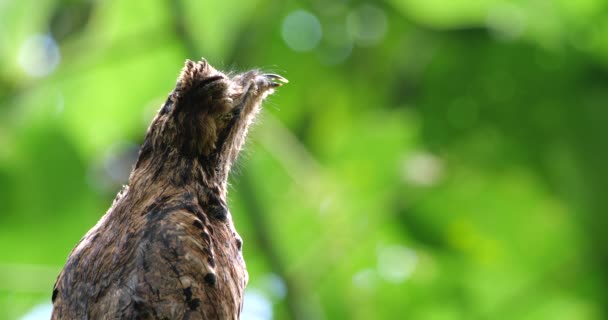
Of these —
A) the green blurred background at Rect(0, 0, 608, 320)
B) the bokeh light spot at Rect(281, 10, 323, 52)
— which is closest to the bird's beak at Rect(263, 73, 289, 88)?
the green blurred background at Rect(0, 0, 608, 320)

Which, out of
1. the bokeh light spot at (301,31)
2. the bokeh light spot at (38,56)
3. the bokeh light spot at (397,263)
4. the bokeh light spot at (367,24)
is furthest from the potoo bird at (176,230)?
the bokeh light spot at (367,24)

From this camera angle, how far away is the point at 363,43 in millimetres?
10914

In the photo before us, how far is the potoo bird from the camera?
2.50 meters

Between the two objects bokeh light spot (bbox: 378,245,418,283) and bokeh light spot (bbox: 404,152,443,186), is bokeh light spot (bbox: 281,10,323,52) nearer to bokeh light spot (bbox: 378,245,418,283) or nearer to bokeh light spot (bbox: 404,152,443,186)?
bokeh light spot (bbox: 404,152,443,186)

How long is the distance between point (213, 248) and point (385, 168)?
7258mm

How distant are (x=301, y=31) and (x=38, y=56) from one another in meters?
2.84

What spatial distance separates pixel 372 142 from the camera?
9.60m

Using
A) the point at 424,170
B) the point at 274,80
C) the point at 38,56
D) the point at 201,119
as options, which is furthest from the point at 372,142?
the point at 201,119

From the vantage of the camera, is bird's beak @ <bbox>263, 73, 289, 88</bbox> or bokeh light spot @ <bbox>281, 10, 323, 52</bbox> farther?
bokeh light spot @ <bbox>281, 10, 323, 52</bbox>

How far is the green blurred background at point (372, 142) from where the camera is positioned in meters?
9.24

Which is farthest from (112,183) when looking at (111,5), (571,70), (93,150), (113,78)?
(571,70)

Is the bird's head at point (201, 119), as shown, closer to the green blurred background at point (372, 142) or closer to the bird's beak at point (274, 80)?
the bird's beak at point (274, 80)

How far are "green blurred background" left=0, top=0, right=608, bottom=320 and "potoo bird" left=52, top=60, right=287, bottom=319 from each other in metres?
5.52

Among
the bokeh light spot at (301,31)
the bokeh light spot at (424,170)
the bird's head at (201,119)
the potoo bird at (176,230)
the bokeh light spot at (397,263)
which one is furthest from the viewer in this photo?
the bokeh light spot at (301,31)
